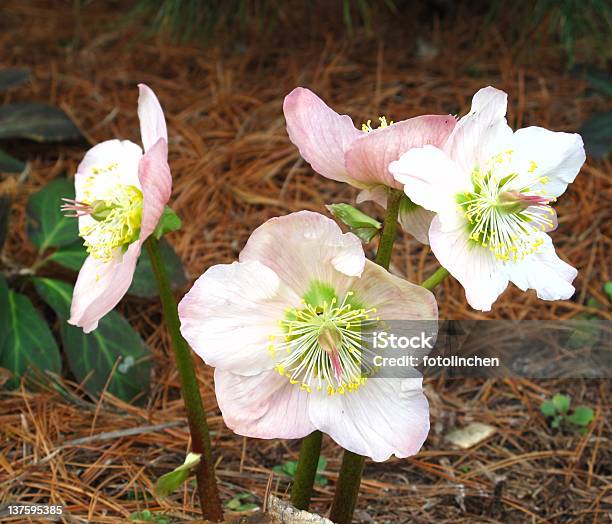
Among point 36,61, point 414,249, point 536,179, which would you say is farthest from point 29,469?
point 36,61

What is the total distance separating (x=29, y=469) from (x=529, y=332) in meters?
1.27

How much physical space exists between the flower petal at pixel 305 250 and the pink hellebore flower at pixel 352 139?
11cm

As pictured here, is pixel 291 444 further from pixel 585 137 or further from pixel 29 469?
pixel 585 137

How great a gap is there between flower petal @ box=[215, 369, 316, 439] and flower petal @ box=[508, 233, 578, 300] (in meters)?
0.37

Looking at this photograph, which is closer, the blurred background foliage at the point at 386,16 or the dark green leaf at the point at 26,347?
the dark green leaf at the point at 26,347

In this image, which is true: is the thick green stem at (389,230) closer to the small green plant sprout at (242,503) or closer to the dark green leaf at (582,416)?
the small green plant sprout at (242,503)

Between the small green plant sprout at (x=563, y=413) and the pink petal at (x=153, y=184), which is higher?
the pink petal at (x=153, y=184)

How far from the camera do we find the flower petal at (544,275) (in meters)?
1.22

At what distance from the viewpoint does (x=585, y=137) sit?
97.1 inches

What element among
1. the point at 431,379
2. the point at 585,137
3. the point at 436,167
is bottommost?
the point at 431,379

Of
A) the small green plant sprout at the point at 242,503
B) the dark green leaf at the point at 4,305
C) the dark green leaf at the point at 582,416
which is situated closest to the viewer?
the small green plant sprout at the point at 242,503

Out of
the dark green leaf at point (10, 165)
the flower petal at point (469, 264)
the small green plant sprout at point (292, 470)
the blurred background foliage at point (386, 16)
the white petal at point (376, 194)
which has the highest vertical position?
the blurred background foliage at point (386, 16)

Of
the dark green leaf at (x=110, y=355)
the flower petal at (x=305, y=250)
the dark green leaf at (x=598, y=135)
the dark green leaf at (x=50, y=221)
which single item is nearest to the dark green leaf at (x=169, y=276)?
the dark green leaf at (x=110, y=355)

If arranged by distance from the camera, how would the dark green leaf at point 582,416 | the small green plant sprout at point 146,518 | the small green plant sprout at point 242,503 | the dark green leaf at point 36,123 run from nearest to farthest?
the small green plant sprout at point 146,518 < the small green plant sprout at point 242,503 < the dark green leaf at point 582,416 < the dark green leaf at point 36,123
